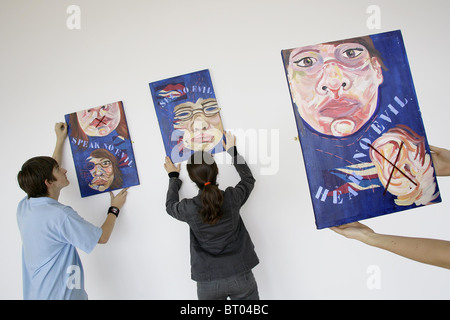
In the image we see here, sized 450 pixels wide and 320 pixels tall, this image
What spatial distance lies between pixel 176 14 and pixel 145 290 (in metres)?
1.81

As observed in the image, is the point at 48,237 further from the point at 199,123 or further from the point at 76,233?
the point at 199,123

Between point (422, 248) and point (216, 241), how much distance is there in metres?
0.89

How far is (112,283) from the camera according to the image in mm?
1877

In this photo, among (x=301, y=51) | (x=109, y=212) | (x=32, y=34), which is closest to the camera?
(x=301, y=51)

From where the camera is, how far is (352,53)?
1.50 m

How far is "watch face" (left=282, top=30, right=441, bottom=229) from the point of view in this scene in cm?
148

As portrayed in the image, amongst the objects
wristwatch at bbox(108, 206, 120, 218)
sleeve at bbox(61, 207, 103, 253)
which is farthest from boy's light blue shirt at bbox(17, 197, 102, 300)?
wristwatch at bbox(108, 206, 120, 218)

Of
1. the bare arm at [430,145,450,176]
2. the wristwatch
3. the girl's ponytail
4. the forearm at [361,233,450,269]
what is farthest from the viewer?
the wristwatch

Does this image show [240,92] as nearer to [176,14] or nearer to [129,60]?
[176,14]

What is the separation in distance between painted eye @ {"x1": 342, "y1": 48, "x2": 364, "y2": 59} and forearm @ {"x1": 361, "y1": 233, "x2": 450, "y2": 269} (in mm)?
955

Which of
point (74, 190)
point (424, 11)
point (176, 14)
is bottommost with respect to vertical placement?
point (74, 190)

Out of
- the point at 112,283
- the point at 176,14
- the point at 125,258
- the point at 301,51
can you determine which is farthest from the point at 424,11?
the point at 112,283

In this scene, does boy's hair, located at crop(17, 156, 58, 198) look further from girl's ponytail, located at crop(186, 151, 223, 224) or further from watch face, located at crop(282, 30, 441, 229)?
watch face, located at crop(282, 30, 441, 229)

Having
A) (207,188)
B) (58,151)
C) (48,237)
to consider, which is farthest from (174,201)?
(58,151)
